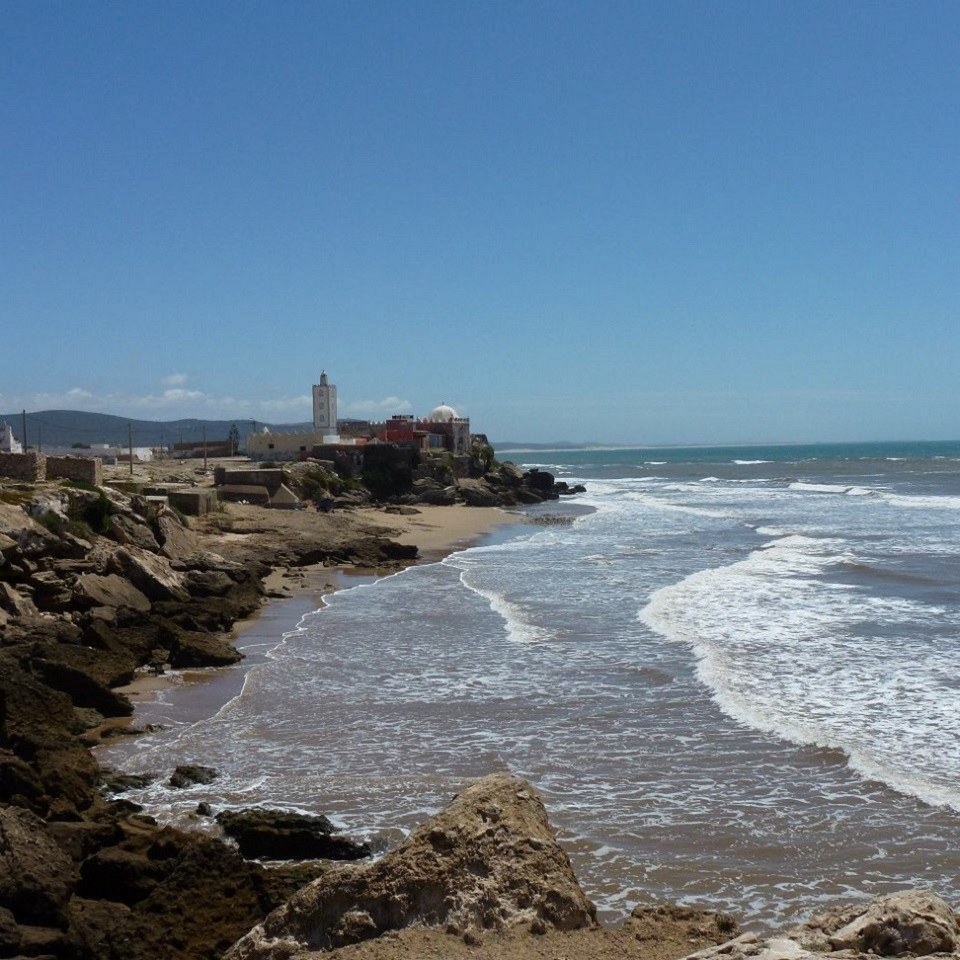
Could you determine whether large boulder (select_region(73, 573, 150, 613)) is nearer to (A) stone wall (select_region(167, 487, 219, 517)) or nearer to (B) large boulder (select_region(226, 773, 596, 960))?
(B) large boulder (select_region(226, 773, 596, 960))

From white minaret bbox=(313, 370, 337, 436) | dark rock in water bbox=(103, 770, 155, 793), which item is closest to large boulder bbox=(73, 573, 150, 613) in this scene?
dark rock in water bbox=(103, 770, 155, 793)

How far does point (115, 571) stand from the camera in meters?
21.1

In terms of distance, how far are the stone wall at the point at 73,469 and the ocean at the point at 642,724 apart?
35.1 feet

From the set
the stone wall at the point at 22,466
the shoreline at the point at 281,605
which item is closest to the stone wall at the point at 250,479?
the shoreline at the point at 281,605

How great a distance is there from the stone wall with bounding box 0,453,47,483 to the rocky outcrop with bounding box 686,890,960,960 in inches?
1187

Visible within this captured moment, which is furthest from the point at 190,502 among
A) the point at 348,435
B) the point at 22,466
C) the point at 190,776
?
the point at 348,435

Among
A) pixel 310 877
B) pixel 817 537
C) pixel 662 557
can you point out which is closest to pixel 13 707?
pixel 310 877

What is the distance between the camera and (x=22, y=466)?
3173 centimetres

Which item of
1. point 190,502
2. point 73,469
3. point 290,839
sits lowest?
point 290,839

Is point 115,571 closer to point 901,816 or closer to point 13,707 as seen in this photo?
point 13,707

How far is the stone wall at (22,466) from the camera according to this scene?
31.6 metres

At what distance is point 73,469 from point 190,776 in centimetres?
2451

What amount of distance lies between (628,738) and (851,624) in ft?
30.2

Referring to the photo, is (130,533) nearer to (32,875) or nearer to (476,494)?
(32,875)
